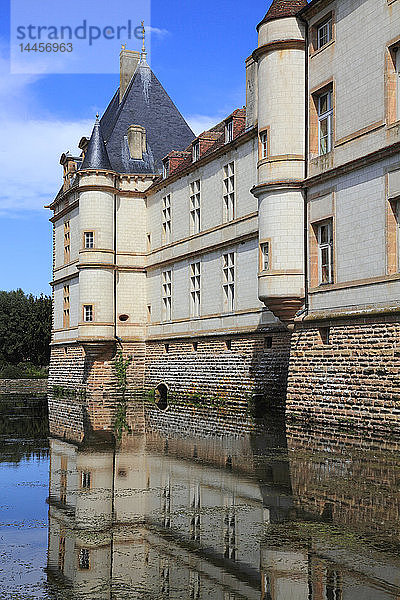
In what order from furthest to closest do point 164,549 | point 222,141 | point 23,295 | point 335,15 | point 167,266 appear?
point 23,295 < point 167,266 < point 222,141 < point 335,15 < point 164,549

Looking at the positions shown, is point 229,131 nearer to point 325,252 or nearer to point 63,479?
point 325,252

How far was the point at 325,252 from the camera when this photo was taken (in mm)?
17656

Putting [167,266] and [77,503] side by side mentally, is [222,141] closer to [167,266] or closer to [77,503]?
[167,266]

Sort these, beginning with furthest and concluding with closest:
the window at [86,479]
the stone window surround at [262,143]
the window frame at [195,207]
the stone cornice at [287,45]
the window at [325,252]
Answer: the window frame at [195,207] → the stone window surround at [262,143] → the stone cornice at [287,45] → the window at [325,252] → the window at [86,479]

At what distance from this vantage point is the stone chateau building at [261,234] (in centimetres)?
1541

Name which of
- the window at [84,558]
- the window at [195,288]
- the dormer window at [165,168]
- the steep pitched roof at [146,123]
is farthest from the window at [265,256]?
the steep pitched roof at [146,123]

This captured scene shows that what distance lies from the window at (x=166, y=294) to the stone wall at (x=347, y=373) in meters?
12.7

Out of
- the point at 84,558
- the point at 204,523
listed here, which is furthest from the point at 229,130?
the point at 84,558

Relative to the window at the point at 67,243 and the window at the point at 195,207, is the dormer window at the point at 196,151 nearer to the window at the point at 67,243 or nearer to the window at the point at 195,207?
the window at the point at 195,207

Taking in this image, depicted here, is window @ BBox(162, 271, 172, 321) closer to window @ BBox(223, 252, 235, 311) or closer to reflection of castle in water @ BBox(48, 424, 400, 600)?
window @ BBox(223, 252, 235, 311)

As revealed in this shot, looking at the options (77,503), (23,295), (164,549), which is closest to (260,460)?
(77,503)

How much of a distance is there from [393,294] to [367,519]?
25.8ft

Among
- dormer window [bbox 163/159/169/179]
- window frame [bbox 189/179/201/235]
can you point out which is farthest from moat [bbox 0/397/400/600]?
dormer window [bbox 163/159/169/179]

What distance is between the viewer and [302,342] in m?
17.8
